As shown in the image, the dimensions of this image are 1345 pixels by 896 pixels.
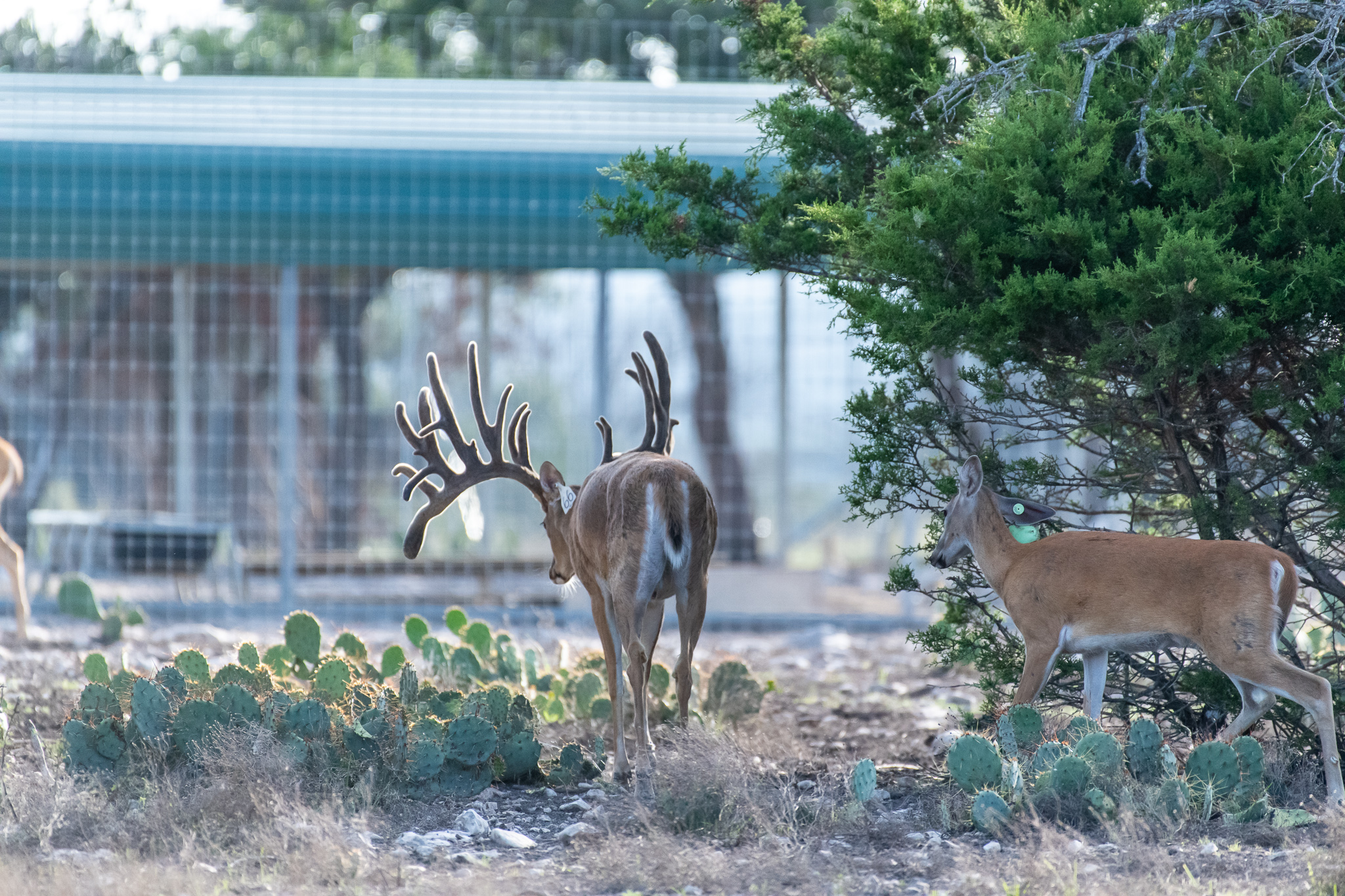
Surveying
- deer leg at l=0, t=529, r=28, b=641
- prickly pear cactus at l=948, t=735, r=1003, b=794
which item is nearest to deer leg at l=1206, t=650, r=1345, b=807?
prickly pear cactus at l=948, t=735, r=1003, b=794

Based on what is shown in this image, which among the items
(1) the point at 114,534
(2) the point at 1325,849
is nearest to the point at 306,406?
(1) the point at 114,534

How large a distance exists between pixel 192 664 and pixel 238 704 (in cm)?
92

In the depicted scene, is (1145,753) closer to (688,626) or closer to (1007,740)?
(1007,740)

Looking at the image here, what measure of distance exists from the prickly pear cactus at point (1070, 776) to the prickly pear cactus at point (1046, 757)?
3.6 inches

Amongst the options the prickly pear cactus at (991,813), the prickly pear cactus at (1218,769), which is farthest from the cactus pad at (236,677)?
the prickly pear cactus at (1218,769)

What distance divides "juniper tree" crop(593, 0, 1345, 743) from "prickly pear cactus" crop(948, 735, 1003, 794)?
4.15ft

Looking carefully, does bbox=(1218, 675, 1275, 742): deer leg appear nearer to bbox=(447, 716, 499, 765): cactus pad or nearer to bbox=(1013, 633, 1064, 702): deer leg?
bbox=(1013, 633, 1064, 702): deer leg

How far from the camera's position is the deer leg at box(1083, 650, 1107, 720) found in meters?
6.02

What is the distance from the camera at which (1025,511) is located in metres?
6.22

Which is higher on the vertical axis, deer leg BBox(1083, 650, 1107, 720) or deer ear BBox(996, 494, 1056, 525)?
deer ear BBox(996, 494, 1056, 525)

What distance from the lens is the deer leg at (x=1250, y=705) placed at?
18.6ft

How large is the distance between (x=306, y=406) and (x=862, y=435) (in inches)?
570

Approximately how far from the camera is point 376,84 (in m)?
14.0

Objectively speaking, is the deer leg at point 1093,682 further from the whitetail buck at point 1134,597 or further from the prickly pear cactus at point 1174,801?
the prickly pear cactus at point 1174,801
